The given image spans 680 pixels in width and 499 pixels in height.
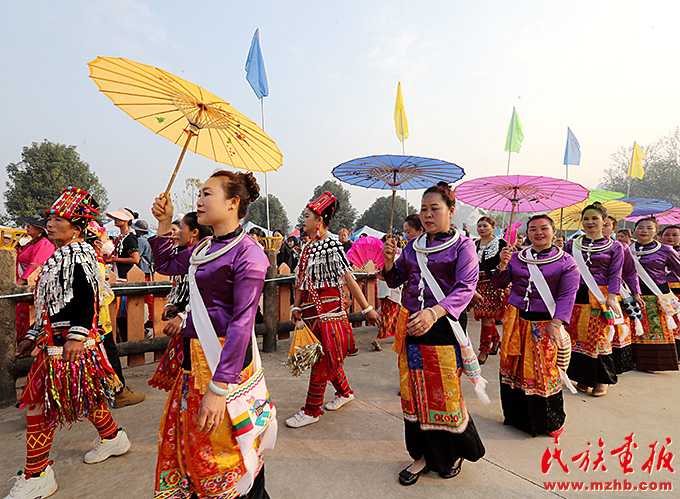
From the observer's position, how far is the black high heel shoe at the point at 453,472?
2668 millimetres

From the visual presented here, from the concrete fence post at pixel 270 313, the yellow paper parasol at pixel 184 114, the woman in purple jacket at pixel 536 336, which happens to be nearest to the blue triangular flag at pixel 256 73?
the concrete fence post at pixel 270 313

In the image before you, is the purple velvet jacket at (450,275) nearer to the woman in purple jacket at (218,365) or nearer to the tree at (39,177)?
the woman in purple jacket at (218,365)

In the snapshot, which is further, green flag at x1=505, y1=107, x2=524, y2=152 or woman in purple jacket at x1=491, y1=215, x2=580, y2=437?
green flag at x1=505, y1=107, x2=524, y2=152

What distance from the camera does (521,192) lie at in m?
4.74

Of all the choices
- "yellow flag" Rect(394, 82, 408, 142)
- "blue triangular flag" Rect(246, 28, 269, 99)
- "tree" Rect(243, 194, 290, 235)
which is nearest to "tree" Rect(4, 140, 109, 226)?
"tree" Rect(243, 194, 290, 235)

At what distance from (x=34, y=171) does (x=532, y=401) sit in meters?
39.9

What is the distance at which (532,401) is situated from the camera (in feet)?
11.0

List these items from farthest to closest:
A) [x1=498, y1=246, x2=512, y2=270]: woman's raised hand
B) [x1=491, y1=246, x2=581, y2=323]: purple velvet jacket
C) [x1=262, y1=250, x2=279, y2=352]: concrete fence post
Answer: [x1=262, y1=250, x2=279, y2=352]: concrete fence post, [x1=498, y1=246, x2=512, y2=270]: woman's raised hand, [x1=491, y1=246, x2=581, y2=323]: purple velvet jacket

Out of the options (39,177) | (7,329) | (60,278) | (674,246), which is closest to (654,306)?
(674,246)

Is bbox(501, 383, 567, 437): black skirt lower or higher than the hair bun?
lower

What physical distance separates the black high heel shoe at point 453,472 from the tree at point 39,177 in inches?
1449

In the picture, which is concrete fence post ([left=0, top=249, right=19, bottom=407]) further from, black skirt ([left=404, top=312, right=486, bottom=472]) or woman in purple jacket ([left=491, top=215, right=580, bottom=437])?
woman in purple jacket ([left=491, top=215, right=580, bottom=437])

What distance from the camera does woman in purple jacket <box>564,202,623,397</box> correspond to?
14.2ft

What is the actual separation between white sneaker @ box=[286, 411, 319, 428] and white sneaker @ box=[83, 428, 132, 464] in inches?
52.6
